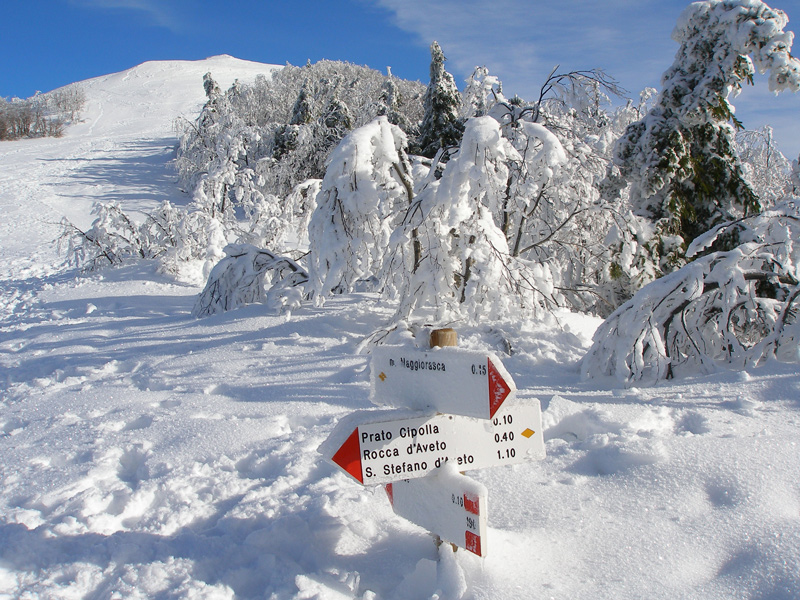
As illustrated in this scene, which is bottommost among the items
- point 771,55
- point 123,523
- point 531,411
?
point 123,523

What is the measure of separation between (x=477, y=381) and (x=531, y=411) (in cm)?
34

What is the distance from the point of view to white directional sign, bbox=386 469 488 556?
2.01m

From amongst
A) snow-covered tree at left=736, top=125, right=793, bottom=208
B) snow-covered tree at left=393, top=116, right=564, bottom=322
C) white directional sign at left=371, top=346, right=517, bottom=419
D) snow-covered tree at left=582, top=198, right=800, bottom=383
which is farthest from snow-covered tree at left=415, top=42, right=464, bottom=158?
white directional sign at left=371, top=346, right=517, bottom=419

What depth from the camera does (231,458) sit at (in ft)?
10.6

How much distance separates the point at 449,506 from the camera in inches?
82.7

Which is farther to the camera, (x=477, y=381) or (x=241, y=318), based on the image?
(x=241, y=318)

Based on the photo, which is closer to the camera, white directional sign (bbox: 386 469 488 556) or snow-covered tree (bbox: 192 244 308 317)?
white directional sign (bbox: 386 469 488 556)

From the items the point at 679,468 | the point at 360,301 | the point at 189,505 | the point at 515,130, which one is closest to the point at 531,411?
the point at 679,468

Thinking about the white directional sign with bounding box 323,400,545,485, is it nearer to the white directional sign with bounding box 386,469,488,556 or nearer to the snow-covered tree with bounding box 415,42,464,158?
the white directional sign with bounding box 386,469,488,556

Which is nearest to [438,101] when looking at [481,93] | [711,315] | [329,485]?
[481,93]

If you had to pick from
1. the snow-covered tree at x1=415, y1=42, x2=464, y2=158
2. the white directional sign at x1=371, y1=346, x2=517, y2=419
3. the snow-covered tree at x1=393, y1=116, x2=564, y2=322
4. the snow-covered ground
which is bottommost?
the snow-covered ground

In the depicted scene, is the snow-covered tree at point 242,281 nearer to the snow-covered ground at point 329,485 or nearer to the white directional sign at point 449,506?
the snow-covered ground at point 329,485

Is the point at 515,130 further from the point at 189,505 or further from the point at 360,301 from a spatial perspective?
the point at 189,505

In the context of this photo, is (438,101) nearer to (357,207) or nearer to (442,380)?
(357,207)
